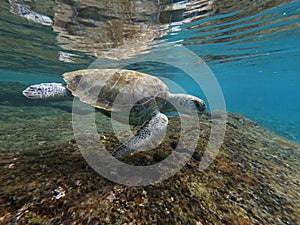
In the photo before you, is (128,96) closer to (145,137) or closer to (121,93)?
(121,93)

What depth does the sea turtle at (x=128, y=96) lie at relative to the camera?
3.78 metres

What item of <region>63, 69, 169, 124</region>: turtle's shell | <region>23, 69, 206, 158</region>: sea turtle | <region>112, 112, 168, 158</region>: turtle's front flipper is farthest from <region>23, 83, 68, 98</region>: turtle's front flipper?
<region>112, 112, 168, 158</region>: turtle's front flipper

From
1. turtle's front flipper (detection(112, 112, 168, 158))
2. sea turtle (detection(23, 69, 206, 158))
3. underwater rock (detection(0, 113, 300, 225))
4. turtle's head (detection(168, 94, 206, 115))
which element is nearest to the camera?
underwater rock (detection(0, 113, 300, 225))


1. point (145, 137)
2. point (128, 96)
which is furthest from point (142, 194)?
point (128, 96)

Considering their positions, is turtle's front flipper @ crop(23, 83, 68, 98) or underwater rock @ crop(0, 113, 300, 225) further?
turtle's front flipper @ crop(23, 83, 68, 98)

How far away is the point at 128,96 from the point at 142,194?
2270 millimetres

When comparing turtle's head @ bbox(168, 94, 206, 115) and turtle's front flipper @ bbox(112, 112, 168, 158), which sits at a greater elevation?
turtle's head @ bbox(168, 94, 206, 115)

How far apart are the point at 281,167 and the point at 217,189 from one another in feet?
7.51

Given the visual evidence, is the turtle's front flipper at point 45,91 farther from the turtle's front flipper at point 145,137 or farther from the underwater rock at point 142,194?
the turtle's front flipper at point 145,137

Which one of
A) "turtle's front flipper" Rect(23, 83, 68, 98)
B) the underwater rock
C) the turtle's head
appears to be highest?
"turtle's front flipper" Rect(23, 83, 68, 98)

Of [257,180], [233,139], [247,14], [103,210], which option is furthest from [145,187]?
[247,14]

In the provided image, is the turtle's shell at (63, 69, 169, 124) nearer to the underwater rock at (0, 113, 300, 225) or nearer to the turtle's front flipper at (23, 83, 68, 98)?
the turtle's front flipper at (23, 83, 68, 98)

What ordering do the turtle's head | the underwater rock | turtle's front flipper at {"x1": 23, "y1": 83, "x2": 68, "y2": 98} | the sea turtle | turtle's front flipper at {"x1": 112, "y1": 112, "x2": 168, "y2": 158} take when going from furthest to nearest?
1. turtle's front flipper at {"x1": 23, "y1": 83, "x2": 68, "y2": 98}
2. the turtle's head
3. the sea turtle
4. turtle's front flipper at {"x1": 112, "y1": 112, "x2": 168, "y2": 158}
5. the underwater rock

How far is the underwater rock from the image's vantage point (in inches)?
68.6
